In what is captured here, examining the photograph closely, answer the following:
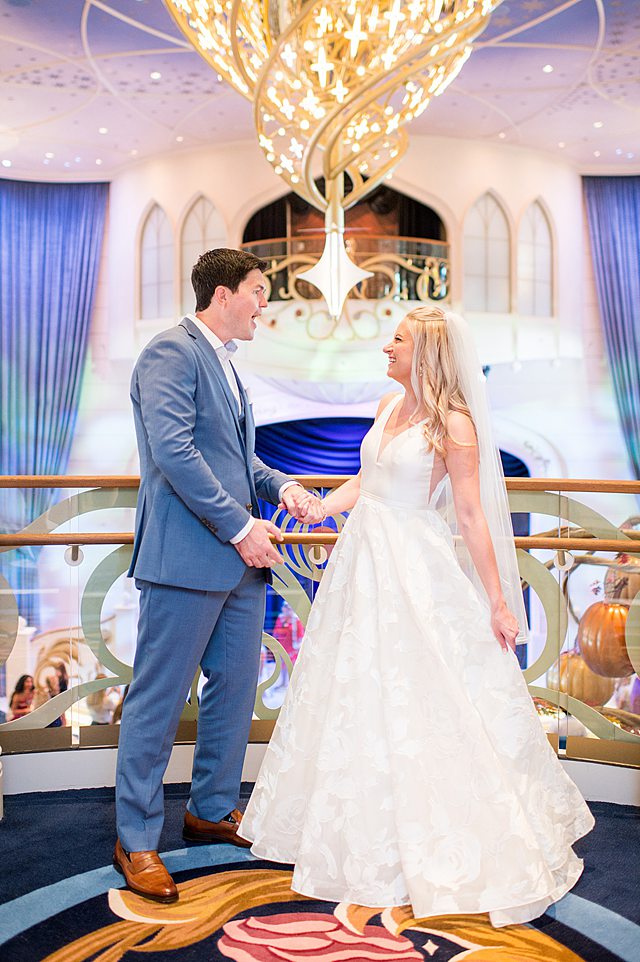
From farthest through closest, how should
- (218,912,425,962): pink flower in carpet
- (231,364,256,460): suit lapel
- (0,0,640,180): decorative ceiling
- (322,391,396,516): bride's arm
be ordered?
(0,0,640,180): decorative ceiling, (322,391,396,516): bride's arm, (231,364,256,460): suit lapel, (218,912,425,962): pink flower in carpet

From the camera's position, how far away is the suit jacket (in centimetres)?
247

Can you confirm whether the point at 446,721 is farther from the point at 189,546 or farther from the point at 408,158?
the point at 408,158

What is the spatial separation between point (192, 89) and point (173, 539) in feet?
22.1

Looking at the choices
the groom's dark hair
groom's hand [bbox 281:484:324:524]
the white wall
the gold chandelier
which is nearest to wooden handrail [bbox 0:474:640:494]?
groom's hand [bbox 281:484:324:524]

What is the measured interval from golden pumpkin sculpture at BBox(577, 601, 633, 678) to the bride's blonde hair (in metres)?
1.19

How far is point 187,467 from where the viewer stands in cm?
245

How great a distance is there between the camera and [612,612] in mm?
3416

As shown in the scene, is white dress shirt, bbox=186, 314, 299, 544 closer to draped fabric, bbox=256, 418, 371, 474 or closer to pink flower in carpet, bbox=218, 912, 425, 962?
pink flower in carpet, bbox=218, 912, 425, 962

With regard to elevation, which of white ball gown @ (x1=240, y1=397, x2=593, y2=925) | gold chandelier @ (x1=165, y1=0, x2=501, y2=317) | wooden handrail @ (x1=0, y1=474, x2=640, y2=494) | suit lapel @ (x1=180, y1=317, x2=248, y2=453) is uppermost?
gold chandelier @ (x1=165, y1=0, x2=501, y2=317)

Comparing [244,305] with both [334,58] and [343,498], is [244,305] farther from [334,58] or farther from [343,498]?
[334,58]

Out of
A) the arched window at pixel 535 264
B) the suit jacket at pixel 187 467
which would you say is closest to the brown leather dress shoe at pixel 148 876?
Result: the suit jacket at pixel 187 467

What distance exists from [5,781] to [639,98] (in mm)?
7817

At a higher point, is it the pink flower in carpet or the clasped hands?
the clasped hands

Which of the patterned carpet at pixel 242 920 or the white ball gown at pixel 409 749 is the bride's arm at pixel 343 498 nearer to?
the white ball gown at pixel 409 749
